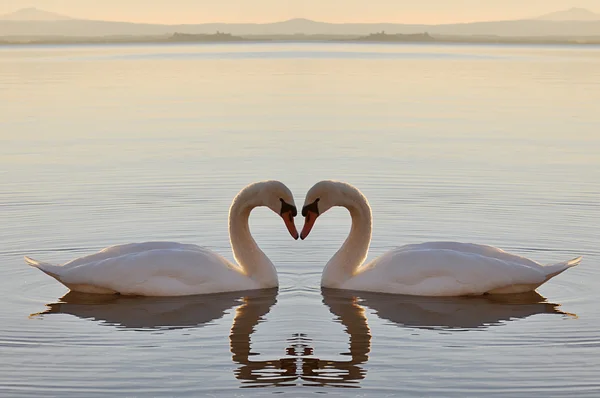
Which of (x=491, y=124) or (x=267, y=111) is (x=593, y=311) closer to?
(x=491, y=124)

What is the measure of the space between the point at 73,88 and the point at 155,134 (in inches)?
714

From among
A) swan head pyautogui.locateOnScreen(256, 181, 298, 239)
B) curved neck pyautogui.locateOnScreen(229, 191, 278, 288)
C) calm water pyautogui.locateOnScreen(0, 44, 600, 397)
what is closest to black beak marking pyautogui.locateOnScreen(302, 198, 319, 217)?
swan head pyautogui.locateOnScreen(256, 181, 298, 239)

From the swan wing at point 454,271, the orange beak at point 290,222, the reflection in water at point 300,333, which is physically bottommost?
the reflection in water at point 300,333

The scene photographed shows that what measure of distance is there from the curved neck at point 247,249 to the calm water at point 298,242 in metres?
0.26

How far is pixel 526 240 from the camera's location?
13.8 meters

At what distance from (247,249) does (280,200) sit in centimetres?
62

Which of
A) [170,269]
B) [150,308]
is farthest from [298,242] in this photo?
[150,308]

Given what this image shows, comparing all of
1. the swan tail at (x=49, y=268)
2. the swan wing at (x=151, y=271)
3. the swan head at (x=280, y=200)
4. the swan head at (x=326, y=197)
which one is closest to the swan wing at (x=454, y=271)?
the swan head at (x=326, y=197)

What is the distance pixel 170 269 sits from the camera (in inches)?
446

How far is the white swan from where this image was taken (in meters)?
11.3

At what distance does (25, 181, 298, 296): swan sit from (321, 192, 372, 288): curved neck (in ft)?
1.73

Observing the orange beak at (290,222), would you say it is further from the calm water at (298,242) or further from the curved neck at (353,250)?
the calm water at (298,242)

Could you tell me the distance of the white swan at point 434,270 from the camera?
11.3 m

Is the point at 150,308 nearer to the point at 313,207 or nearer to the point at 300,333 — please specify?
the point at 300,333
